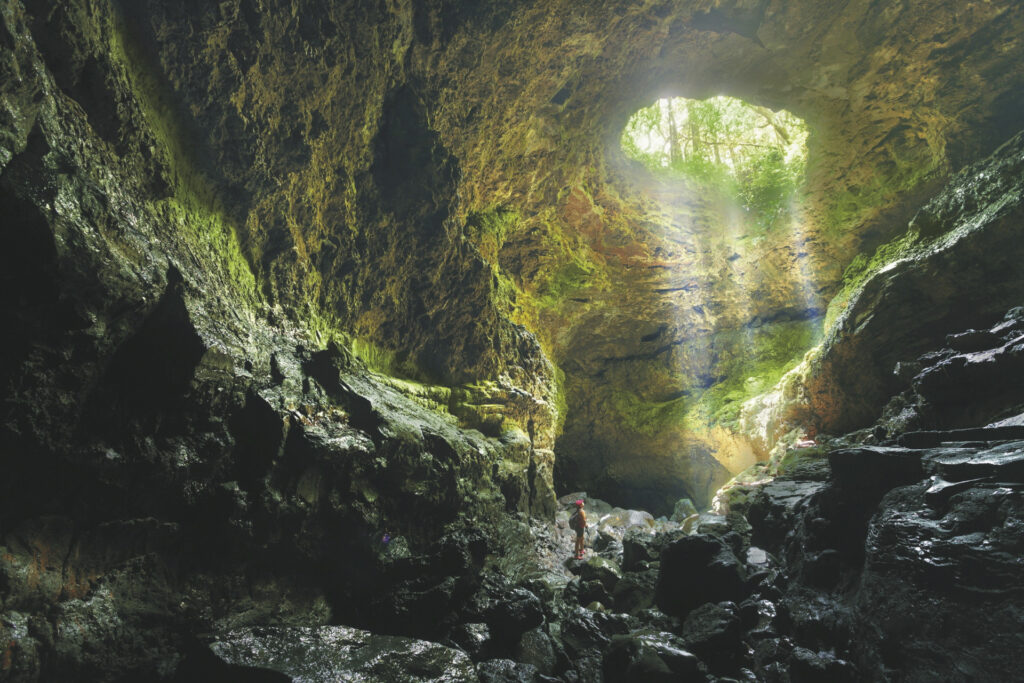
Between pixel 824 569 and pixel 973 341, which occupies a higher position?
pixel 973 341

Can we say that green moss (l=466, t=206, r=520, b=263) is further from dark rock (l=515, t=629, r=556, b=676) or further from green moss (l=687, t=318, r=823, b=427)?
green moss (l=687, t=318, r=823, b=427)

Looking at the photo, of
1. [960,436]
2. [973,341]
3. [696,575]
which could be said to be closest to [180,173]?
[696,575]

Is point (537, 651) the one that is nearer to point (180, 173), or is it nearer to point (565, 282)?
point (180, 173)

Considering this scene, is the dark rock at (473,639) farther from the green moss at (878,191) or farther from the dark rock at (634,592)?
the green moss at (878,191)

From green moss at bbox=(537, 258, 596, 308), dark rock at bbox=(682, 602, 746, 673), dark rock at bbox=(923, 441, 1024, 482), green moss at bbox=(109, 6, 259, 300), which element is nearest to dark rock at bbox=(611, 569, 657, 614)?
dark rock at bbox=(682, 602, 746, 673)

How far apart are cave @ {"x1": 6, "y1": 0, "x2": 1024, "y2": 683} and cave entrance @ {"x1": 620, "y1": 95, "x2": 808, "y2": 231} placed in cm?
10

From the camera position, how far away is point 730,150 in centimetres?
1198

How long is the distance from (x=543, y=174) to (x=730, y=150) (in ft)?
18.7

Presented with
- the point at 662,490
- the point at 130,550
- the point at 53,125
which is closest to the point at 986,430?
the point at 130,550

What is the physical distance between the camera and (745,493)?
8.39m

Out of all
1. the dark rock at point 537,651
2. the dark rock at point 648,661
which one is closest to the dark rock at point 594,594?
the dark rock at point 537,651

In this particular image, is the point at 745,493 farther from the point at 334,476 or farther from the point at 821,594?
the point at 334,476

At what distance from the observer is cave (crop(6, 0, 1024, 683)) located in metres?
3.00

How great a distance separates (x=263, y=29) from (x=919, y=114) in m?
11.4
